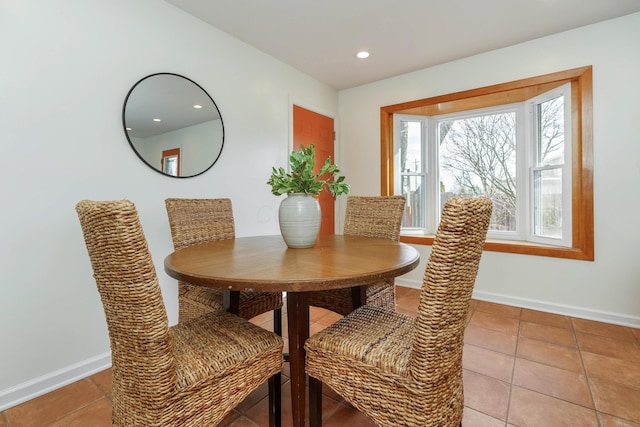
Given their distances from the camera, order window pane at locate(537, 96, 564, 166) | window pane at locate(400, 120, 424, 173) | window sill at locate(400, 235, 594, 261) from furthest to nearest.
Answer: window pane at locate(400, 120, 424, 173) → window pane at locate(537, 96, 564, 166) → window sill at locate(400, 235, 594, 261)

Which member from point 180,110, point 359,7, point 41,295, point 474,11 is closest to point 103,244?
point 41,295

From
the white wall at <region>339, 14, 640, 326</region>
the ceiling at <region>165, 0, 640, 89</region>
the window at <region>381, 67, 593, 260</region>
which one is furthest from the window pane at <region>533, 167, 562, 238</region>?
the ceiling at <region>165, 0, 640, 89</region>

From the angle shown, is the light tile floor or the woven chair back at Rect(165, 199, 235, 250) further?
the woven chair back at Rect(165, 199, 235, 250)

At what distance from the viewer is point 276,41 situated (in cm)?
275

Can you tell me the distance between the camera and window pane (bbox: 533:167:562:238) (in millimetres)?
2916

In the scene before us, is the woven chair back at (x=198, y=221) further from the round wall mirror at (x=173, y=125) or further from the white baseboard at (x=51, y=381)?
the white baseboard at (x=51, y=381)

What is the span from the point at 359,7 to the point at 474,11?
90cm

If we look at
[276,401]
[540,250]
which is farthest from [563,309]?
[276,401]

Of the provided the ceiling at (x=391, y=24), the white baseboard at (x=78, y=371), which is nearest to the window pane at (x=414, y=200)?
the ceiling at (x=391, y=24)

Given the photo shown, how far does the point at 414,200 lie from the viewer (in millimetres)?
3877

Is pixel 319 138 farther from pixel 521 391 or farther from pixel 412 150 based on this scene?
pixel 521 391

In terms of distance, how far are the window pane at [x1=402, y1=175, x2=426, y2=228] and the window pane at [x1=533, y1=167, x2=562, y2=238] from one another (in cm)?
117

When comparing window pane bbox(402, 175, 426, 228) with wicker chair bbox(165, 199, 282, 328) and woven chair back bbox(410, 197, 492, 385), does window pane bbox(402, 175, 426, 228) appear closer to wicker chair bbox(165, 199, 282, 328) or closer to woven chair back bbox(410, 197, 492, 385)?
wicker chair bbox(165, 199, 282, 328)

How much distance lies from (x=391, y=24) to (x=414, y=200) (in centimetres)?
206
